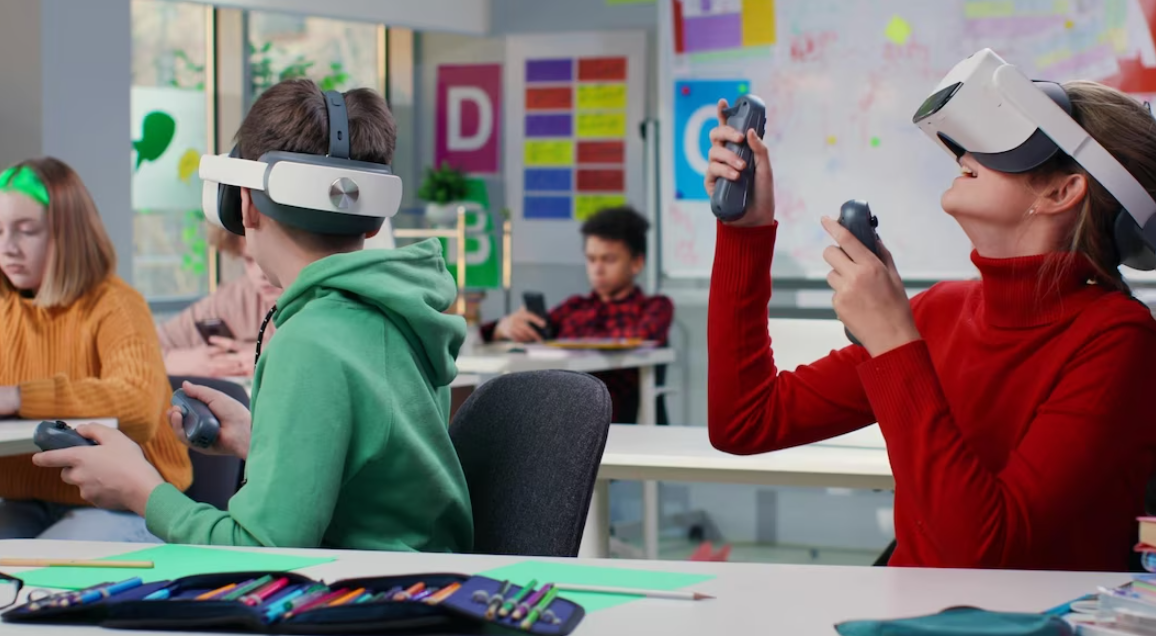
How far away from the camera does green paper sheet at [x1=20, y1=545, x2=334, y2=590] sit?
1336 millimetres

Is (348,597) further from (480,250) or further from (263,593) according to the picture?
(480,250)

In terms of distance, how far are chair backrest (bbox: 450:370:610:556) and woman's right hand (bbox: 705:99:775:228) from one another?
323mm

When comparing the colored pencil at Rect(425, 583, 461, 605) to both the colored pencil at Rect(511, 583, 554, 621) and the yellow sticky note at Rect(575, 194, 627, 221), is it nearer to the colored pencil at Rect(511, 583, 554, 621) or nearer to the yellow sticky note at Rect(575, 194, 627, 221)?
the colored pencil at Rect(511, 583, 554, 621)

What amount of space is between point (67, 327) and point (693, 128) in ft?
10.6

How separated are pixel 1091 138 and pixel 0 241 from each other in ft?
7.74

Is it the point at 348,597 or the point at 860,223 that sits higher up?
the point at 860,223

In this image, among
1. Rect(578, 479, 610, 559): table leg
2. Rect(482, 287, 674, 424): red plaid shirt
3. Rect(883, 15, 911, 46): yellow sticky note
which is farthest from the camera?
Rect(883, 15, 911, 46): yellow sticky note

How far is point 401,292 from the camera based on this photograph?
1.66m

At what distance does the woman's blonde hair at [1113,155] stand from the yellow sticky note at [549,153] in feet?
17.4

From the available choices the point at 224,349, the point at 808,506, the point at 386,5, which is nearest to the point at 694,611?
the point at 224,349

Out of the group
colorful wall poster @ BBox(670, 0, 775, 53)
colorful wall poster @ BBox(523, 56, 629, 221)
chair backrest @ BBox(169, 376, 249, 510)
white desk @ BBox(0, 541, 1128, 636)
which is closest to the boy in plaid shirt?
colorful wall poster @ BBox(670, 0, 775, 53)

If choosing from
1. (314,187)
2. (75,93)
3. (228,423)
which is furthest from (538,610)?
(75,93)

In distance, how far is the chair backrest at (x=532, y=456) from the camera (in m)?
1.74

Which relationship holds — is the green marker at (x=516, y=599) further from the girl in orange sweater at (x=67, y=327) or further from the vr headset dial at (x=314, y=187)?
the girl in orange sweater at (x=67, y=327)
